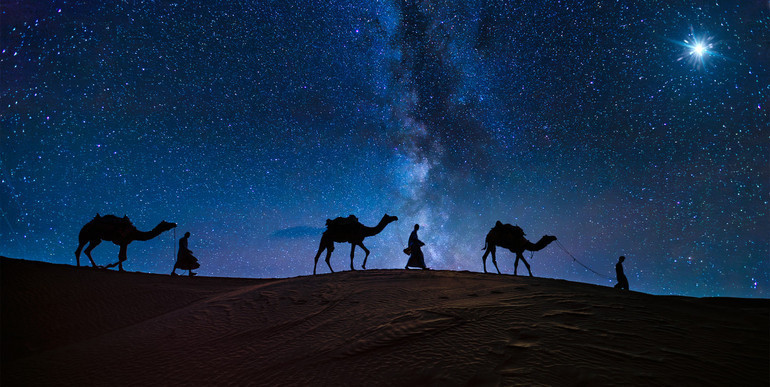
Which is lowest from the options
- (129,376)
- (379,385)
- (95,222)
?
(129,376)

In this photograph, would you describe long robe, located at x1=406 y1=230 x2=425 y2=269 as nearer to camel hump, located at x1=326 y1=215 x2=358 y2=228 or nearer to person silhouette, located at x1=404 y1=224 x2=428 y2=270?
person silhouette, located at x1=404 y1=224 x2=428 y2=270

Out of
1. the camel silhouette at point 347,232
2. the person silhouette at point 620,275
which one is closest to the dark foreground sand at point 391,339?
the camel silhouette at point 347,232

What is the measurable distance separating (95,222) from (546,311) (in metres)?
17.4

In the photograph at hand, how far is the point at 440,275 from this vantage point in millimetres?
9852

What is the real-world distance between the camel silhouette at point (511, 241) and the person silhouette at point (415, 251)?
10.7 ft

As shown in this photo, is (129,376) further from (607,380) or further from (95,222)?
(95,222)

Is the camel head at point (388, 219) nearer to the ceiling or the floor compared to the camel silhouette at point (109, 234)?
nearer to the ceiling

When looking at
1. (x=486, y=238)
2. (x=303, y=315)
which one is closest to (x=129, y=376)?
(x=303, y=315)

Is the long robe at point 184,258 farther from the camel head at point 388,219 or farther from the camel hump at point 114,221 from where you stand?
the camel head at point 388,219

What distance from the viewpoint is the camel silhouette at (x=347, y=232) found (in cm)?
1520

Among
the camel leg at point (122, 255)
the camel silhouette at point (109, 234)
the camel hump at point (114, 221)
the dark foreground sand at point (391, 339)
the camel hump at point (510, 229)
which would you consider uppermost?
the camel hump at point (510, 229)

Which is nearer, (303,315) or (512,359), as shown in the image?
(512,359)

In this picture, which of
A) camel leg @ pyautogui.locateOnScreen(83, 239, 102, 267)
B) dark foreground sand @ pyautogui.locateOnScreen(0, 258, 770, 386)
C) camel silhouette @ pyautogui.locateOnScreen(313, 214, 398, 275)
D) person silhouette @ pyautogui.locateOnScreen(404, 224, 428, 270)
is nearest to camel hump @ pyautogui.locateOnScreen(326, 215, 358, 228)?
camel silhouette @ pyautogui.locateOnScreen(313, 214, 398, 275)

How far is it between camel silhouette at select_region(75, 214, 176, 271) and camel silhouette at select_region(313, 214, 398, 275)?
8.37 meters
